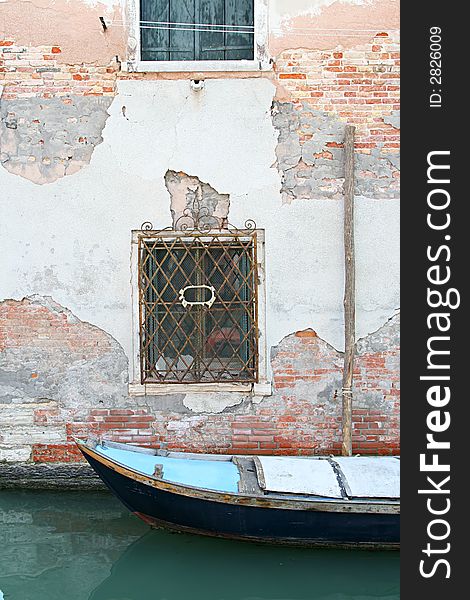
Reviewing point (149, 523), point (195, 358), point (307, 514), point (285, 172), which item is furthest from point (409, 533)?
point (285, 172)

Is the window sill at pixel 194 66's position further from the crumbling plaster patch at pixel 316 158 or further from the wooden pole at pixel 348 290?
the wooden pole at pixel 348 290

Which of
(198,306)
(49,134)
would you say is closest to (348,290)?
(198,306)

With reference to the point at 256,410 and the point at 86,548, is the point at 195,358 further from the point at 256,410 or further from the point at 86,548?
the point at 86,548

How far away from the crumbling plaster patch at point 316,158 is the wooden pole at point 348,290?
0.09m

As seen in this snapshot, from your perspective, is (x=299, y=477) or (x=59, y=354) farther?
(x=59, y=354)

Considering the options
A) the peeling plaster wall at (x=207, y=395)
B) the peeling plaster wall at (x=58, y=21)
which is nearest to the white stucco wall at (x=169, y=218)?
the peeling plaster wall at (x=207, y=395)

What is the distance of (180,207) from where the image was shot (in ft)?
20.3

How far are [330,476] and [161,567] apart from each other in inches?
50.1

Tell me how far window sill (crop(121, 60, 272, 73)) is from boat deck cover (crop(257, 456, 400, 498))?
2948mm

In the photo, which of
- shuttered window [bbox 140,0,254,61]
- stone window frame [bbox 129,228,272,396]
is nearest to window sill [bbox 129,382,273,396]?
stone window frame [bbox 129,228,272,396]

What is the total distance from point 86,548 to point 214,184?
2826 millimetres

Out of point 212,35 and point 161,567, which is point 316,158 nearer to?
→ point 212,35

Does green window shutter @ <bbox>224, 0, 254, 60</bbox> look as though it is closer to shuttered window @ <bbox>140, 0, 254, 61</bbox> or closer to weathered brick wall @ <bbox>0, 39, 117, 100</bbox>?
shuttered window @ <bbox>140, 0, 254, 61</bbox>

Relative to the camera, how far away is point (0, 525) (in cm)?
581
